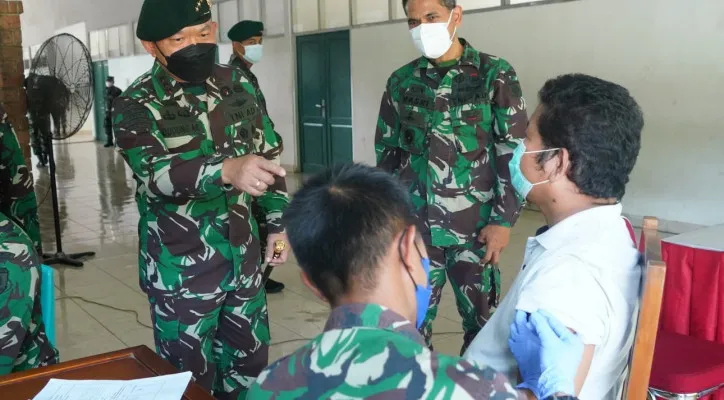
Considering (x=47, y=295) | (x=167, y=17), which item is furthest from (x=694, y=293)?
(x=47, y=295)

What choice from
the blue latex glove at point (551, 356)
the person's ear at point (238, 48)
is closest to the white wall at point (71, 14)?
the person's ear at point (238, 48)

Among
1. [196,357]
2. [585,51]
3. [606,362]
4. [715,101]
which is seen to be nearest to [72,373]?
[196,357]

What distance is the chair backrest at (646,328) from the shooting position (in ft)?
3.62

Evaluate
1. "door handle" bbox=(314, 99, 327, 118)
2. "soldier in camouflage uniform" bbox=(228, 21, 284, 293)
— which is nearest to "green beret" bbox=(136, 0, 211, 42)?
"soldier in camouflage uniform" bbox=(228, 21, 284, 293)

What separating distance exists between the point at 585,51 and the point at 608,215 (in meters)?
5.13

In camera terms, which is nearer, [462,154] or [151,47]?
[151,47]

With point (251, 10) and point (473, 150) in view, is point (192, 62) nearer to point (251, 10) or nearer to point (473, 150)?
point (473, 150)

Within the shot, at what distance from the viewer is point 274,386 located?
77 centimetres

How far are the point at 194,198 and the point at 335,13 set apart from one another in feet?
25.1

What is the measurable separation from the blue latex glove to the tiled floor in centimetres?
111

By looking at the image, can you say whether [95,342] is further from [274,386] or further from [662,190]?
[662,190]

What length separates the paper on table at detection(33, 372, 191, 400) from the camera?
1214 millimetres

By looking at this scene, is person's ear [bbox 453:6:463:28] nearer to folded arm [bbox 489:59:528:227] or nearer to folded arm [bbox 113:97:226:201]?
folded arm [bbox 489:59:528:227]

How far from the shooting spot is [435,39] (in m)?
2.26
